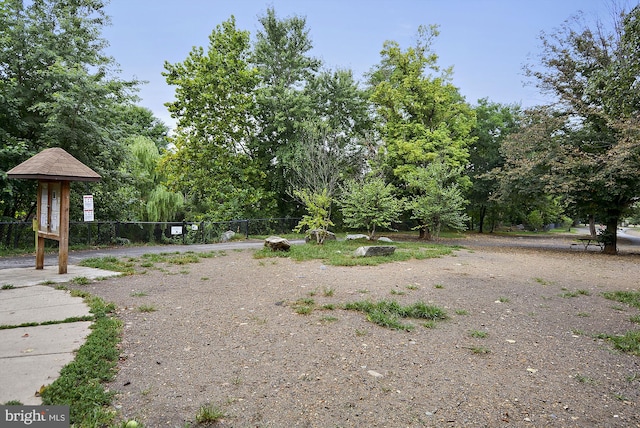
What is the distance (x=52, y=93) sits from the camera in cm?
1003

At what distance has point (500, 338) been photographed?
13.2 ft

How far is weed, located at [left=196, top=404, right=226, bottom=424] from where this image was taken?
2318mm

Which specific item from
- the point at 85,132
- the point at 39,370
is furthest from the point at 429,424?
the point at 85,132

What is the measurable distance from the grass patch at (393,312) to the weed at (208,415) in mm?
2485

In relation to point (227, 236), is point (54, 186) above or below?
above

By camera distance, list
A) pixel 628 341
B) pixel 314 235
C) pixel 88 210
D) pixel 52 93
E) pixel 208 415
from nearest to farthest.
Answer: pixel 208 415 < pixel 628 341 < pixel 88 210 < pixel 52 93 < pixel 314 235

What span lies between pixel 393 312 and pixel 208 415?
3.10 m

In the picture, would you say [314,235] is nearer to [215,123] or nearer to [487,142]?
[215,123]

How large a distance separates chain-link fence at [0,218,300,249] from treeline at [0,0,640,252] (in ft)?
2.40

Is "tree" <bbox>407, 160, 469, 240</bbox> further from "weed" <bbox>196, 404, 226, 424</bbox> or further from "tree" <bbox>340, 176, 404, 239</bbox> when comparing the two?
"weed" <bbox>196, 404, 226, 424</bbox>

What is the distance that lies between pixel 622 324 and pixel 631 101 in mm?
4404

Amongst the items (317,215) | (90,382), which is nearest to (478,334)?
(90,382)

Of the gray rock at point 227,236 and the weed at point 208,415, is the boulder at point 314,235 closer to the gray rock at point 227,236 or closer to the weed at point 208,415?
the gray rock at point 227,236

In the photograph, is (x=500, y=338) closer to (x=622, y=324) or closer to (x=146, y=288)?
(x=622, y=324)
